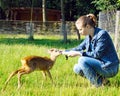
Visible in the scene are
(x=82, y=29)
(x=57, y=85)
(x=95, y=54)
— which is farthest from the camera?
(x=57, y=85)

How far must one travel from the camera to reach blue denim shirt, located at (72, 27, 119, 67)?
26.8ft

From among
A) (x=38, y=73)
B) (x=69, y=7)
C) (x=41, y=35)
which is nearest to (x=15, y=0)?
(x=69, y=7)

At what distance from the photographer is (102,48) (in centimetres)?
817

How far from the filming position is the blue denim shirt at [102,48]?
26.8 feet

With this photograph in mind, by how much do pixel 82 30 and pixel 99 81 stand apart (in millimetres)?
963

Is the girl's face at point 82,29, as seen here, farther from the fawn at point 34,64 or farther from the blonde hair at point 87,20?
the fawn at point 34,64

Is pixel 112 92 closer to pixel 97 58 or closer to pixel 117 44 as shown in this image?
pixel 97 58

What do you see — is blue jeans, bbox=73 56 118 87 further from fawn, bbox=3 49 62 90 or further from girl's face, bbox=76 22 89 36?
fawn, bbox=3 49 62 90

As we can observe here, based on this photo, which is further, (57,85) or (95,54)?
(57,85)

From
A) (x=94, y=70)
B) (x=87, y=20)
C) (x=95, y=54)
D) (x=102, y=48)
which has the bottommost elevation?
(x=94, y=70)

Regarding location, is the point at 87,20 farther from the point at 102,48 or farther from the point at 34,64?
the point at 34,64

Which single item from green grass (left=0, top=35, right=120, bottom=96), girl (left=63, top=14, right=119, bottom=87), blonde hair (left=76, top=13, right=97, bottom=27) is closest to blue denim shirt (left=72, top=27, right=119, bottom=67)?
girl (left=63, top=14, right=119, bottom=87)

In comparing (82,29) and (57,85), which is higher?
(82,29)

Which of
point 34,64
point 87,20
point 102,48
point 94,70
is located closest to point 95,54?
point 102,48
